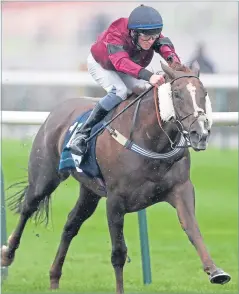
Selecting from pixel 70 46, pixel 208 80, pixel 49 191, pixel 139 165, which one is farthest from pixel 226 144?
pixel 139 165

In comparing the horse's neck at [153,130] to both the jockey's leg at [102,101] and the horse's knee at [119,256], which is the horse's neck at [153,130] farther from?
the horse's knee at [119,256]

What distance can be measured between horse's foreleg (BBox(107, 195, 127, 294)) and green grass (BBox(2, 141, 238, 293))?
Answer: 1.40 ft

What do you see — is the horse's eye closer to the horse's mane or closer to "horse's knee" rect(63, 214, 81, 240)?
the horse's mane

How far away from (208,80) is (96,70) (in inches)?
367

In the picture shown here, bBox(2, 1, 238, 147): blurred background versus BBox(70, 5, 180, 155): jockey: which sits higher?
BBox(70, 5, 180, 155): jockey

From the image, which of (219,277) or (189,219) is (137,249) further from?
(219,277)

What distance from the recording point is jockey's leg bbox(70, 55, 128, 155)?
24.2ft

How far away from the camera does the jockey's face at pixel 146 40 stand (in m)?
7.11

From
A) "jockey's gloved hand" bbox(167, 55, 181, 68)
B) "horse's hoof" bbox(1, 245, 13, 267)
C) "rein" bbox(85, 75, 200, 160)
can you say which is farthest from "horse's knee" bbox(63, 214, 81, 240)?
"jockey's gloved hand" bbox(167, 55, 181, 68)

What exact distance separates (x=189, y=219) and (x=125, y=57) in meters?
1.09

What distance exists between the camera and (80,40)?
22.1m

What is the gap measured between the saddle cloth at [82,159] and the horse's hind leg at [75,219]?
1.33ft

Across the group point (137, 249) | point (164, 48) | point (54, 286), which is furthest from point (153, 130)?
point (137, 249)

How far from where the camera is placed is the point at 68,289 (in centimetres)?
795
